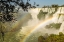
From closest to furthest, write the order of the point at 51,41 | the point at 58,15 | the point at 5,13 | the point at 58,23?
1. the point at 5,13
2. the point at 51,41
3. the point at 58,15
4. the point at 58,23

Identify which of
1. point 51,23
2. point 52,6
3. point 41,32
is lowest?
point 41,32

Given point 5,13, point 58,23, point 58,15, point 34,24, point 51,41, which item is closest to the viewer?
point 5,13

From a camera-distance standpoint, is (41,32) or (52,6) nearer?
(52,6)

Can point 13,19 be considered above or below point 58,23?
above

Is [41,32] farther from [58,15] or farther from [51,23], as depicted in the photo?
[58,15]

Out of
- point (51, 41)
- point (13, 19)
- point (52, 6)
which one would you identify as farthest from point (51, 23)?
point (13, 19)

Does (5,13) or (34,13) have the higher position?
(5,13)

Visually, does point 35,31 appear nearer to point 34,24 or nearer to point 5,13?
point 34,24

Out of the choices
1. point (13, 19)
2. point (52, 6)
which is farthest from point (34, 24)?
point (13, 19)

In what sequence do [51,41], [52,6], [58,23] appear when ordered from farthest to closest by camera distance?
[58,23]
[52,6]
[51,41]
